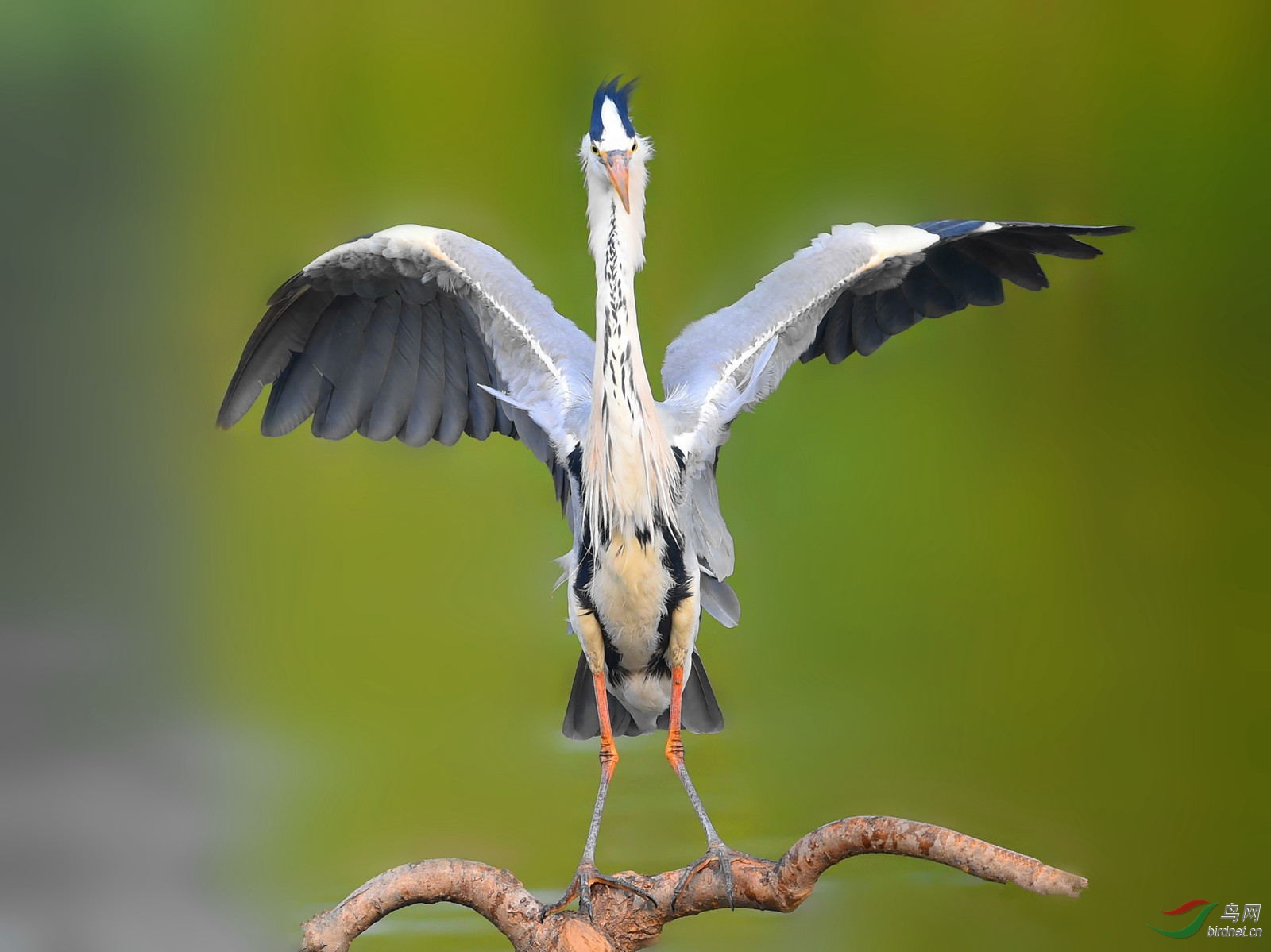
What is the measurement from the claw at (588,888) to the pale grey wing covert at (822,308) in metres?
0.44

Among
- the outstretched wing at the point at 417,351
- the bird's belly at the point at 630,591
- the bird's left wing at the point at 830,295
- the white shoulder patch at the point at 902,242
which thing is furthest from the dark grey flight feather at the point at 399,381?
the white shoulder patch at the point at 902,242

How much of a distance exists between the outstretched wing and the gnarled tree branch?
0.60m

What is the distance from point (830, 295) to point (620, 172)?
0.43 metres

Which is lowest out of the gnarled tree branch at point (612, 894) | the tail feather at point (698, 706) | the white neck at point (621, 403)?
the gnarled tree branch at point (612, 894)

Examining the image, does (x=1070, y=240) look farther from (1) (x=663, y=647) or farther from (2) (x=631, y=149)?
(1) (x=663, y=647)

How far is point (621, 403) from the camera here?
5.47 ft

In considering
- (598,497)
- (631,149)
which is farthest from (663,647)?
(631,149)

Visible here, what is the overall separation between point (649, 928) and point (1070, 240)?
1134 millimetres

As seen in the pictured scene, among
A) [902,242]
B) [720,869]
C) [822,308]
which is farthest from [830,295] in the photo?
[720,869]

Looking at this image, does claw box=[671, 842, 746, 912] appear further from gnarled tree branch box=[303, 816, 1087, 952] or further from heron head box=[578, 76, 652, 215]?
heron head box=[578, 76, 652, 215]

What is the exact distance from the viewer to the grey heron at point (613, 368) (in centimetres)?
168

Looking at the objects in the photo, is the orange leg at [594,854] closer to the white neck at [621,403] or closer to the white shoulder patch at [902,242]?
the white neck at [621,403]

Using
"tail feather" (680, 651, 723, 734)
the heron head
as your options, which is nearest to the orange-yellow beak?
the heron head

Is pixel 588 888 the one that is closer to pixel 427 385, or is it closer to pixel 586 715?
pixel 586 715
